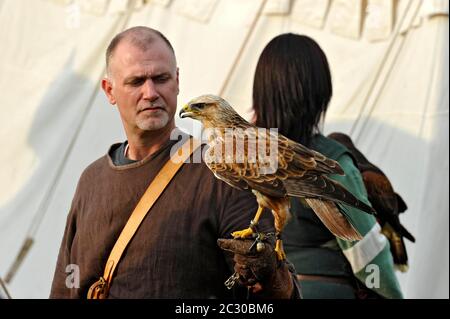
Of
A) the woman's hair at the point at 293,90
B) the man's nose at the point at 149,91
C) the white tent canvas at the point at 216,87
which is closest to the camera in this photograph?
the man's nose at the point at 149,91

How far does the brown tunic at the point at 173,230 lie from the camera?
2137mm

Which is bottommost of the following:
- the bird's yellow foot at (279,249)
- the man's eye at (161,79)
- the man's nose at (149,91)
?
the bird's yellow foot at (279,249)

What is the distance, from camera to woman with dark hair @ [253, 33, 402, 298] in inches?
82.4

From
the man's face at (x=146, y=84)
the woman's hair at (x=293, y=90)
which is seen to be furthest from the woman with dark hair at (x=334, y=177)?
the man's face at (x=146, y=84)

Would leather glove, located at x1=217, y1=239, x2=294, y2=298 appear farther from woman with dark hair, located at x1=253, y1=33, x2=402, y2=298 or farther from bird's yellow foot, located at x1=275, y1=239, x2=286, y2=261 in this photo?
woman with dark hair, located at x1=253, y1=33, x2=402, y2=298

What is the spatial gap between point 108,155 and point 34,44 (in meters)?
2.69

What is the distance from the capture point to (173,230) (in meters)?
2.14

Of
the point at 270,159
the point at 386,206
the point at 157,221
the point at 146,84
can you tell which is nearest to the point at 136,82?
the point at 146,84

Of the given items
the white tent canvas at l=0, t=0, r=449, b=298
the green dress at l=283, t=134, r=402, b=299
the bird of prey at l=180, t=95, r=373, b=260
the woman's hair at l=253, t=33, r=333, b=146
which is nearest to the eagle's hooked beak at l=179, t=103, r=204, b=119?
the bird of prey at l=180, t=95, r=373, b=260

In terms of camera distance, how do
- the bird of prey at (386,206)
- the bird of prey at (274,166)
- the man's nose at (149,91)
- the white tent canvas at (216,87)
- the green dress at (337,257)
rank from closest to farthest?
1. the bird of prey at (274,166)
2. the man's nose at (149,91)
3. the green dress at (337,257)
4. the bird of prey at (386,206)
5. the white tent canvas at (216,87)

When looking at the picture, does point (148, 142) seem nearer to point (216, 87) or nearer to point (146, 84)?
point (146, 84)

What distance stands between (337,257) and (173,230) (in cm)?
83

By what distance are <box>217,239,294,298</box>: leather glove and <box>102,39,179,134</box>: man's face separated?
Answer: 320 millimetres

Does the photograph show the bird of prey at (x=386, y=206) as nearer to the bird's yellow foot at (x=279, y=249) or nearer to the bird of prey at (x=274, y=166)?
the bird's yellow foot at (x=279, y=249)
